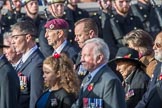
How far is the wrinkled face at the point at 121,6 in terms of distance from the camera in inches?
552

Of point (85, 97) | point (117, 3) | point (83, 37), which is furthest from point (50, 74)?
point (117, 3)

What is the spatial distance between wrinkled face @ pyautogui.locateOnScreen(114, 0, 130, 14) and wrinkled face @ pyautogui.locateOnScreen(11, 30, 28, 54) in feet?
14.9

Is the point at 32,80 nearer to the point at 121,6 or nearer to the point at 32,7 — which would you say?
the point at 32,7

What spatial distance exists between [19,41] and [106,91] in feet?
7.42

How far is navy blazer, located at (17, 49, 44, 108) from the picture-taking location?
9.14 meters

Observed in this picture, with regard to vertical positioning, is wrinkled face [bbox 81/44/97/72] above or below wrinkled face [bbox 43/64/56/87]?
above

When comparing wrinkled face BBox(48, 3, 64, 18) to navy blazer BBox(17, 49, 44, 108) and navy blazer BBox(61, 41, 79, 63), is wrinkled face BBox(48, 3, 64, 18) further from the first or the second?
navy blazer BBox(17, 49, 44, 108)

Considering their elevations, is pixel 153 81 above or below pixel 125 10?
below

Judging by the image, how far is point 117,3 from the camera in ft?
46.3

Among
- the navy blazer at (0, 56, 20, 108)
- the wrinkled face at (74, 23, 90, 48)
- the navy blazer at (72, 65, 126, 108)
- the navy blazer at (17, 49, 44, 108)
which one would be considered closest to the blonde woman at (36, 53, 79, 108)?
the navy blazer at (72, 65, 126, 108)

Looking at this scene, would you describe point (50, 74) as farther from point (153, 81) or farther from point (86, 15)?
point (86, 15)

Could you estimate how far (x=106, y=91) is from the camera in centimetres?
776

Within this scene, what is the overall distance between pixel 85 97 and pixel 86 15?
665 cm

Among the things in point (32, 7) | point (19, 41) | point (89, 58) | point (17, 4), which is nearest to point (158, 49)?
point (89, 58)
